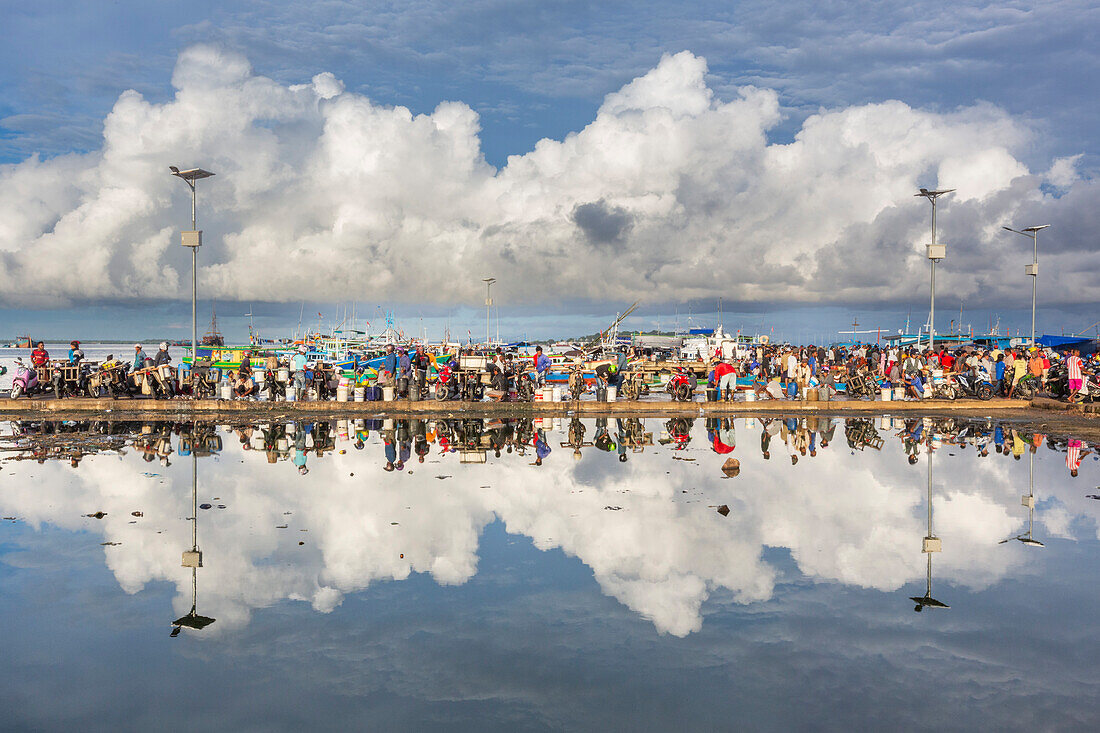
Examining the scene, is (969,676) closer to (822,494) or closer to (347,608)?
(347,608)

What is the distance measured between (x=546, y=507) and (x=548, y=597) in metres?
3.72

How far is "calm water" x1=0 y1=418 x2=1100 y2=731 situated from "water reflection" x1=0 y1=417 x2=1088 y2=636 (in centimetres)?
6

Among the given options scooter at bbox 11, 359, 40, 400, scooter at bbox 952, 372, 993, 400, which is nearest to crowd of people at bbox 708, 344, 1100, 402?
scooter at bbox 952, 372, 993, 400

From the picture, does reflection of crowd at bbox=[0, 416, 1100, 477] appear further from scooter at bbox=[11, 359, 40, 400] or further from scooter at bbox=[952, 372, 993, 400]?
scooter at bbox=[952, 372, 993, 400]

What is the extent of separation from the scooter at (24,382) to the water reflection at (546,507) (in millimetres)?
5880

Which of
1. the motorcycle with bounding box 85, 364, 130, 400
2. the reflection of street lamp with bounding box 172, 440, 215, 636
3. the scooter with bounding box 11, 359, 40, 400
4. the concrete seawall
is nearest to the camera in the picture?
the reflection of street lamp with bounding box 172, 440, 215, 636

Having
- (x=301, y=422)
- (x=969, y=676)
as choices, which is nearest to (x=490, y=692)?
(x=969, y=676)

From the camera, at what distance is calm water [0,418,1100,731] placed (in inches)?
207

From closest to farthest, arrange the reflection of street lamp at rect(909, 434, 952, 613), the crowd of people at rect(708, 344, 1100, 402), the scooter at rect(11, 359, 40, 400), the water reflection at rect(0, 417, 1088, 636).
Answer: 1. the reflection of street lamp at rect(909, 434, 952, 613)
2. the water reflection at rect(0, 417, 1088, 636)
3. the crowd of people at rect(708, 344, 1100, 402)
4. the scooter at rect(11, 359, 40, 400)

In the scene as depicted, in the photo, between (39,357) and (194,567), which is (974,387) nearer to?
(194,567)

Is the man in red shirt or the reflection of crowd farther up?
the man in red shirt

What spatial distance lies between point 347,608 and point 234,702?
171 cm

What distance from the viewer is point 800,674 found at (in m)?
5.65

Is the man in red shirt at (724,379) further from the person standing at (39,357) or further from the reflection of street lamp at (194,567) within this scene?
the person standing at (39,357)
